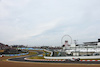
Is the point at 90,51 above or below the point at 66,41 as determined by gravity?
below

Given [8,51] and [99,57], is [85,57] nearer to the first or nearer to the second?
[99,57]

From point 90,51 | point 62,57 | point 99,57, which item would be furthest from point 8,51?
point 99,57

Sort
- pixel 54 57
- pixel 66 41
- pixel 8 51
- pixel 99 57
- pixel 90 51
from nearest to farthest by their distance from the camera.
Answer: pixel 99 57 → pixel 54 57 → pixel 90 51 → pixel 66 41 → pixel 8 51

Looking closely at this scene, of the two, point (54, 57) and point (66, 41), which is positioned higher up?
point (66, 41)

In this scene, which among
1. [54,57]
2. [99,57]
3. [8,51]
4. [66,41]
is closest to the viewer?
[99,57]

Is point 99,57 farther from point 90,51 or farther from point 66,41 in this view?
point 66,41

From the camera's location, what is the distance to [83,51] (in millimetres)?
54781

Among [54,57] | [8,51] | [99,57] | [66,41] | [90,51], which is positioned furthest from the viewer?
[8,51]

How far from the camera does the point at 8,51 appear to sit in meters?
71.5

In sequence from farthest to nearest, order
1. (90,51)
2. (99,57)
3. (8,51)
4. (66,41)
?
(8,51) < (66,41) < (90,51) < (99,57)

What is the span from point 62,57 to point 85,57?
27.1ft

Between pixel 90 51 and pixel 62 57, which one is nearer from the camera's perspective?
pixel 62 57

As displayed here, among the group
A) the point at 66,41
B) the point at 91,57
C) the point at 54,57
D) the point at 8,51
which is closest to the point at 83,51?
the point at 66,41

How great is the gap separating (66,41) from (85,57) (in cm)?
1804
